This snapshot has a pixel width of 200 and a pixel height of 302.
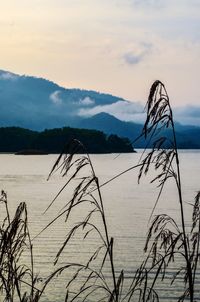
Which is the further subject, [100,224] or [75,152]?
[100,224]

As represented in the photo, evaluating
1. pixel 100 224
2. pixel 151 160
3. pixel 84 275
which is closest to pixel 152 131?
pixel 151 160

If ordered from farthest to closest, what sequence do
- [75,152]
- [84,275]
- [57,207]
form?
[57,207] < [84,275] < [75,152]

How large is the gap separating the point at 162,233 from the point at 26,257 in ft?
98.7

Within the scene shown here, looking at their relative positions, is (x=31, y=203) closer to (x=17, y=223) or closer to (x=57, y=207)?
(x=57, y=207)

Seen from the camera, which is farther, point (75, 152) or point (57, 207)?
point (57, 207)

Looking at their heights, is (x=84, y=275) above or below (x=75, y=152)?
below

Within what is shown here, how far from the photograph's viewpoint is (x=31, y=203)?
74.4 metres

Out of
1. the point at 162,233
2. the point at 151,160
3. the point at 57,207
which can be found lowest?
the point at 57,207

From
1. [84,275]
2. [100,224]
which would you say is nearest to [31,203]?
[100,224]

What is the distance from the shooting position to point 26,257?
35531mm

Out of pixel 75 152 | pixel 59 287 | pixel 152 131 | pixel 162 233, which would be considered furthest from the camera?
pixel 59 287

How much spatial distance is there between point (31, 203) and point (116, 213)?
16.2m

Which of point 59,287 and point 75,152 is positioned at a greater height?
point 75,152

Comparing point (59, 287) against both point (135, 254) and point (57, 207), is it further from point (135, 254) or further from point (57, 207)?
point (57, 207)
